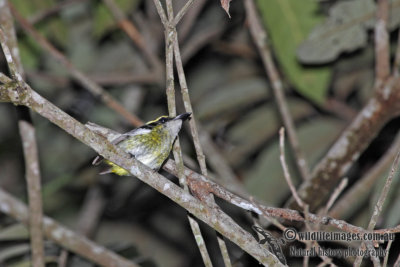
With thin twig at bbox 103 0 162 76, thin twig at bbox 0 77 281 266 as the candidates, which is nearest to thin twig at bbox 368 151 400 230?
thin twig at bbox 0 77 281 266

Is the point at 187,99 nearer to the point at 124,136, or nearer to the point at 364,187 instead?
the point at 124,136

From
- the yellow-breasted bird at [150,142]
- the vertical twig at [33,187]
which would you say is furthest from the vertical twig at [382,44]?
the vertical twig at [33,187]

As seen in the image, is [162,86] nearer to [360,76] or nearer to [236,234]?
[360,76]

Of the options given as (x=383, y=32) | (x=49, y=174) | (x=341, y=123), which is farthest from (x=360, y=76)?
(x=49, y=174)

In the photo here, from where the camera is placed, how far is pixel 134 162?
1.92m

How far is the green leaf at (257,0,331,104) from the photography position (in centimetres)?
351

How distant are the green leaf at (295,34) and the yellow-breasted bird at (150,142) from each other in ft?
4.14

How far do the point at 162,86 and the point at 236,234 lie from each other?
2.54 meters

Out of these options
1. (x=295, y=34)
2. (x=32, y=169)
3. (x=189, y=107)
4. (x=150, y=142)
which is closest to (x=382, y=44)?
(x=295, y=34)

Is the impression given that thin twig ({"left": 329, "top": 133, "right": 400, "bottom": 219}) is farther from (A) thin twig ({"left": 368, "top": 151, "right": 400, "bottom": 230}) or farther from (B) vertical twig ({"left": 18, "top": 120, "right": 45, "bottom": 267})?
(B) vertical twig ({"left": 18, "top": 120, "right": 45, "bottom": 267})

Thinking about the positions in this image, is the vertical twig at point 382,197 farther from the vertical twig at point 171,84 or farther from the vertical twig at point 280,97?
the vertical twig at point 280,97

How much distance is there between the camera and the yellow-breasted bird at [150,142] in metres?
2.40

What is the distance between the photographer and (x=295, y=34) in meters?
3.53

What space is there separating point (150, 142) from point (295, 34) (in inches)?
56.7
